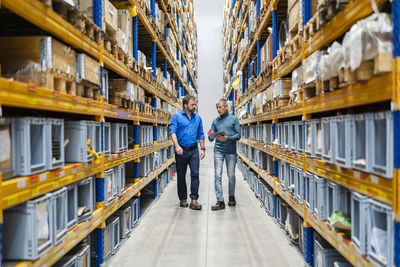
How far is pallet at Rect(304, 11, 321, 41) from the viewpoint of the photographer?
2.94 meters

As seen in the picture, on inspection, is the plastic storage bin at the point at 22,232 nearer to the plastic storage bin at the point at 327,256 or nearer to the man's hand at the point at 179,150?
the plastic storage bin at the point at 327,256

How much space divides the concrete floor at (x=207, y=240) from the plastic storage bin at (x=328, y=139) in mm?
1495

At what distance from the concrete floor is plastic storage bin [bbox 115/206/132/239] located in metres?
0.10

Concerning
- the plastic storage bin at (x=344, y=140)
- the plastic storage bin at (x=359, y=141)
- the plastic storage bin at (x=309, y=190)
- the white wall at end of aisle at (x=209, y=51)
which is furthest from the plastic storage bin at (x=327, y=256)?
the white wall at end of aisle at (x=209, y=51)

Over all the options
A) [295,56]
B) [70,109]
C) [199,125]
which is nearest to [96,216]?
[70,109]

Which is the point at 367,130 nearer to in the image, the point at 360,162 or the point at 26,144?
the point at 360,162

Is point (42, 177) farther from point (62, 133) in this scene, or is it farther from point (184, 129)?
point (184, 129)

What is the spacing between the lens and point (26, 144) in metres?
2.08

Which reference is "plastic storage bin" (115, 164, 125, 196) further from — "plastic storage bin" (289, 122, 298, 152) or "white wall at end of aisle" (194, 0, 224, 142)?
"white wall at end of aisle" (194, 0, 224, 142)

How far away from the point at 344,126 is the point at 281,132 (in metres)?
2.35

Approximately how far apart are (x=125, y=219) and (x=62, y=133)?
89.1 inches

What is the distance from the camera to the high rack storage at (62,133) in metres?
2.07

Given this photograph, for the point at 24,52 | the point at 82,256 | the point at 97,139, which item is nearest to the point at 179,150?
the point at 97,139

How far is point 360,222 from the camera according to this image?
214 cm
